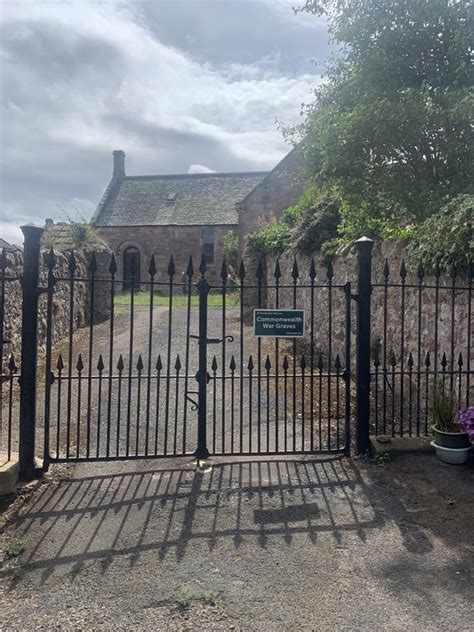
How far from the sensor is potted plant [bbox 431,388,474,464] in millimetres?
4648

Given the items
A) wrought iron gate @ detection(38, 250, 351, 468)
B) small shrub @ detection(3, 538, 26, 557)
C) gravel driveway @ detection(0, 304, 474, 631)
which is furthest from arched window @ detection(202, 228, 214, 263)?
small shrub @ detection(3, 538, 26, 557)

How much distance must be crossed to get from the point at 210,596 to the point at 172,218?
3348cm

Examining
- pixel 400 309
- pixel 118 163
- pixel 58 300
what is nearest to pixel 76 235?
pixel 58 300

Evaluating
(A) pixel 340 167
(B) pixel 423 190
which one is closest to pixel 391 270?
(B) pixel 423 190

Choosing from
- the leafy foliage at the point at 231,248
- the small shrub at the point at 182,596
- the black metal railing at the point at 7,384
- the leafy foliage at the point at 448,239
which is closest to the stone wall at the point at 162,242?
the leafy foliage at the point at 231,248

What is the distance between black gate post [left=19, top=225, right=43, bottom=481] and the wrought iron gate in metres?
0.14

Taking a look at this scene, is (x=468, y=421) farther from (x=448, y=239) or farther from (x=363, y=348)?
(x=448, y=239)

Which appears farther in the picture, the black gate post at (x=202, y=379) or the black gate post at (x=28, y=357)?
the black gate post at (x=202, y=379)

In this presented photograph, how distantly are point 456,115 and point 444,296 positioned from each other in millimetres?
2607

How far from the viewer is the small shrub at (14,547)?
3.22 metres

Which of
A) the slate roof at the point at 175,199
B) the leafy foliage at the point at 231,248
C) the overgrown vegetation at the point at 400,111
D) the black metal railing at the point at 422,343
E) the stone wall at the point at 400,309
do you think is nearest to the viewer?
the black metal railing at the point at 422,343

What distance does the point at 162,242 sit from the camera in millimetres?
34281

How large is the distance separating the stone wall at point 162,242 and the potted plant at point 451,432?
29.2m

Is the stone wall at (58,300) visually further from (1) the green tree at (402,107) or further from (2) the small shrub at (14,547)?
(1) the green tree at (402,107)
